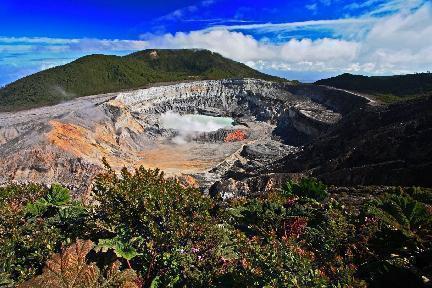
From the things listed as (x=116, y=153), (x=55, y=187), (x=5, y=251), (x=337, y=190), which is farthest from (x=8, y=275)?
(x=116, y=153)

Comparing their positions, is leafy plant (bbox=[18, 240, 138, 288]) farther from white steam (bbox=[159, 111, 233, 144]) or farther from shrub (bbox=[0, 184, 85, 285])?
white steam (bbox=[159, 111, 233, 144])

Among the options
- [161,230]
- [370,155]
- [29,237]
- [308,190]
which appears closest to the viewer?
[161,230]

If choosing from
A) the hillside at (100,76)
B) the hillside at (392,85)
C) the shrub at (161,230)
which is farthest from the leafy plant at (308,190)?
the hillside at (100,76)

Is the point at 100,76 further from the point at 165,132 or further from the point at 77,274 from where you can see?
the point at 77,274

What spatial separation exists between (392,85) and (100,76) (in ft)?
305

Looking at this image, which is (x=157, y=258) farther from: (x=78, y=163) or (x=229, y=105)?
(x=229, y=105)

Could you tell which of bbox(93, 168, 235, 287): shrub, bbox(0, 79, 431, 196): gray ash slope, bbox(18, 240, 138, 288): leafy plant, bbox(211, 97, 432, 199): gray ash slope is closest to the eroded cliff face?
bbox(0, 79, 431, 196): gray ash slope

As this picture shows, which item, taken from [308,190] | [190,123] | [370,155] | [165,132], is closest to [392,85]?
[190,123]

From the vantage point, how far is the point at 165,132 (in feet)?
255

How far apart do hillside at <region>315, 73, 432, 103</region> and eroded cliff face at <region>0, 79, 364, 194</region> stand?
8922mm

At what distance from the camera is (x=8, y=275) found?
8.88 meters

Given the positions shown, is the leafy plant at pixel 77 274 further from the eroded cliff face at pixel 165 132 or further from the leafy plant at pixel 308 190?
the eroded cliff face at pixel 165 132

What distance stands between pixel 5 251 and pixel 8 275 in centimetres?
74

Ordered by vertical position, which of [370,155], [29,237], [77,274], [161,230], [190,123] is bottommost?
[190,123]
